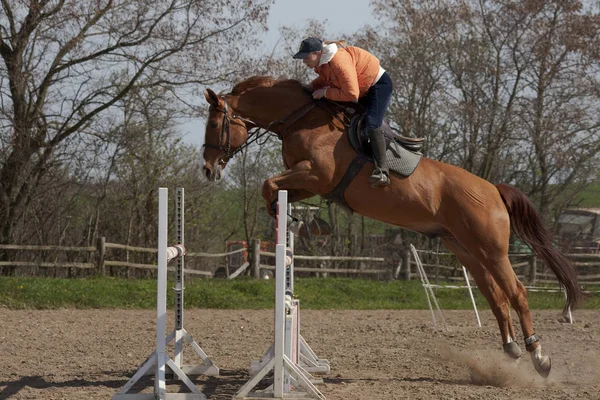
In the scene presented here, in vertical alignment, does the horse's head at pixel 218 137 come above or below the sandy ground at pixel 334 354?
above

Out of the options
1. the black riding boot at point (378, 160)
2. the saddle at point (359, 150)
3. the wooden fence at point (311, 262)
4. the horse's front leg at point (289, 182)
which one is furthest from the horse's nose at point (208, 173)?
the wooden fence at point (311, 262)

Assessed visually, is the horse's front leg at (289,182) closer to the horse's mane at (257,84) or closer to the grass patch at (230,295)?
the horse's mane at (257,84)

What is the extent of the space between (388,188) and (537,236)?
64.6 inches

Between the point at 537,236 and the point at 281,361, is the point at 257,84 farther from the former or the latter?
the point at 537,236

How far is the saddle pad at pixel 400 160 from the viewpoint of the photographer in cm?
584

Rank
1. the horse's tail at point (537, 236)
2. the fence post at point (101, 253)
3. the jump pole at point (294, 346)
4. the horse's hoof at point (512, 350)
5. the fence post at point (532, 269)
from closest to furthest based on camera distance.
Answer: the jump pole at point (294, 346) → the horse's hoof at point (512, 350) → the horse's tail at point (537, 236) → the fence post at point (101, 253) → the fence post at point (532, 269)

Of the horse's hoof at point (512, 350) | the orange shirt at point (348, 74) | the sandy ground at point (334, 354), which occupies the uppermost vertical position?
the orange shirt at point (348, 74)

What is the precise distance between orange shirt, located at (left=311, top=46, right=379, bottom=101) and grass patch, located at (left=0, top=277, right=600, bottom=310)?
6.56m

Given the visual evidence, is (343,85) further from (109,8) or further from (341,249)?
(341,249)

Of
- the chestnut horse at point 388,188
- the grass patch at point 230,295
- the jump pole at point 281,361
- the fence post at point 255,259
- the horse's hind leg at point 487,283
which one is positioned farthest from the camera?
the fence post at point 255,259

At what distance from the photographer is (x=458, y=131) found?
19.5 metres

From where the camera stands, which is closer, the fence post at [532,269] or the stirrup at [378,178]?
the stirrup at [378,178]

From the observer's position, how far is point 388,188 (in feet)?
19.2

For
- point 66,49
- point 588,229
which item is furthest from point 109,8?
point 588,229
